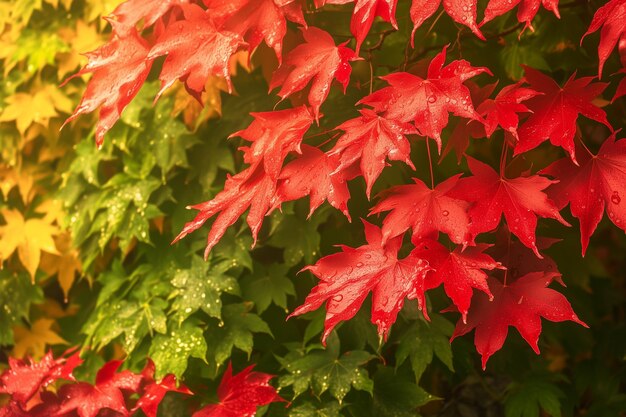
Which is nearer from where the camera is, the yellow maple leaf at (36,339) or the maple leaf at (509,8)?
the maple leaf at (509,8)

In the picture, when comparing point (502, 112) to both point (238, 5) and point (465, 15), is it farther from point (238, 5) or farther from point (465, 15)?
point (238, 5)

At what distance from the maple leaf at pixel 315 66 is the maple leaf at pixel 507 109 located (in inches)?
10.9

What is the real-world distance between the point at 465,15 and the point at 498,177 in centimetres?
31

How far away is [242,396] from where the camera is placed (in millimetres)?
1782

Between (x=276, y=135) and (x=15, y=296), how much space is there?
1.34 m

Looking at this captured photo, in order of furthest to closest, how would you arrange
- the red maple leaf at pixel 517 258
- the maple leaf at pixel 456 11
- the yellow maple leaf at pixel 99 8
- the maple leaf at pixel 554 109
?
the yellow maple leaf at pixel 99 8
the red maple leaf at pixel 517 258
the maple leaf at pixel 554 109
the maple leaf at pixel 456 11

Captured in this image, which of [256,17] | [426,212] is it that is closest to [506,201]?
[426,212]

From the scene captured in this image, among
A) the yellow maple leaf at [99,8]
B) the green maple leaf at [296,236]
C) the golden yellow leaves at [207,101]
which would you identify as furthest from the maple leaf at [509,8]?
the yellow maple leaf at [99,8]

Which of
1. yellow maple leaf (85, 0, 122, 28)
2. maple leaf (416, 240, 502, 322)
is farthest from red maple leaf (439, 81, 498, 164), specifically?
yellow maple leaf (85, 0, 122, 28)

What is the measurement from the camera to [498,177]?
1376 millimetres

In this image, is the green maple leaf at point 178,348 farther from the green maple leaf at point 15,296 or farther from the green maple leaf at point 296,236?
the green maple leaf at point 15,296

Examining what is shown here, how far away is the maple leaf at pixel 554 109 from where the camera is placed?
1.36m

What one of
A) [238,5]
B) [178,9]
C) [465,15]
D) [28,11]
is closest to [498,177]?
[465,15]

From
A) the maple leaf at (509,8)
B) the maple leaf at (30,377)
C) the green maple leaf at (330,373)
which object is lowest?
the green maple leaf at (330,373)
